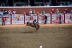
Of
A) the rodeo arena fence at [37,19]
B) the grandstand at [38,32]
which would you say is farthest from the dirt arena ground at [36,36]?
the rodeo arena fence at [37,19]

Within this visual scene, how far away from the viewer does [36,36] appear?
26094mm

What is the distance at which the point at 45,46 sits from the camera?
24375 mm

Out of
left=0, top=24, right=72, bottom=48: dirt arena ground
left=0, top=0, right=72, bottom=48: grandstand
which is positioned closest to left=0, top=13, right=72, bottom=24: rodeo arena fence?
left=0, top=0, right=72, bottom=48: grandstand

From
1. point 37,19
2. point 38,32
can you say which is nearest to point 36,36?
point 38,32

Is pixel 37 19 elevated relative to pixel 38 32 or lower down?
elevated

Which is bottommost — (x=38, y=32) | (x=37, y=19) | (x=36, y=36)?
(x=36, y=36)

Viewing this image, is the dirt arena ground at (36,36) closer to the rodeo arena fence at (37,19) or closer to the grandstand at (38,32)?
the grandstand at (38,32)

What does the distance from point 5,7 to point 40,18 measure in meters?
6.05

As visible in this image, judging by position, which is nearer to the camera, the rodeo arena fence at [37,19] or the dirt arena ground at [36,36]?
the dirt arena ground at [36,36]

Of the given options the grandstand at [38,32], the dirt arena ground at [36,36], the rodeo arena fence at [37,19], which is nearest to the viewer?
the dirt arena ground at [36,36]

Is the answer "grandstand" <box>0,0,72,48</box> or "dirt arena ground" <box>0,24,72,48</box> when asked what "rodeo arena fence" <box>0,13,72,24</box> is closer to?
"grandstand" <box>0,0,72,48</box>

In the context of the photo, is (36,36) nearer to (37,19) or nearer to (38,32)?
(38,32)

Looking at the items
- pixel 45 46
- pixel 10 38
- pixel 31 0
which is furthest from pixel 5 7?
pixel 45 46

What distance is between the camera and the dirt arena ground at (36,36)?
2466 centimetres
